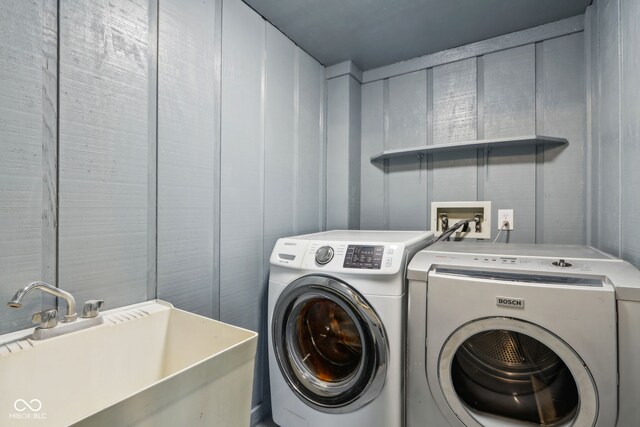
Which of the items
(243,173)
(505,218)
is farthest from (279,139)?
(505,218)

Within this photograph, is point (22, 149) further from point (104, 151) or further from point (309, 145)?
point (309, 145)

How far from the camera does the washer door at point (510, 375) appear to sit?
1.02 meters

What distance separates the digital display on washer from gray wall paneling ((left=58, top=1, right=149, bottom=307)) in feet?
2.66

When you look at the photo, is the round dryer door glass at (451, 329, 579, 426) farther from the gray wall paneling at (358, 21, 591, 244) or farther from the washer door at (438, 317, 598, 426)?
the gray wall paneling at (358, 21, 591, 244)

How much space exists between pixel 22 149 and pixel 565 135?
96.3 inches

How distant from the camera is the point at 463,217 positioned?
198 centimetres

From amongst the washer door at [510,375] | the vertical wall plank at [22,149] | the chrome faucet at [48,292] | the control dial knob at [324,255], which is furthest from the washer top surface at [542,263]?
the vertical wall plank at [22,149]

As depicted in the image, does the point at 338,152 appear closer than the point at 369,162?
Yes

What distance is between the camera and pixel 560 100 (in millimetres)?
1753

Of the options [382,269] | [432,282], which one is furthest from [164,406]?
[432,282]

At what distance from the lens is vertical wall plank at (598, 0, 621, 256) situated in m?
1.28

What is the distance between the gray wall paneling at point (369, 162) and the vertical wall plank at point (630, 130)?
4.26ft

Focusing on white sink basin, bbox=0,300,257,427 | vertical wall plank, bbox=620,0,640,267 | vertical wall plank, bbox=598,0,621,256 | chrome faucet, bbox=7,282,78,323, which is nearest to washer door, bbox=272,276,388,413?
white sink basin, bbox=0,300,257,427

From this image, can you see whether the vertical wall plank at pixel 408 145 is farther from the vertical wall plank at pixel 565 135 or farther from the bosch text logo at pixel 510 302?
the bosch text logo at pixel 510 302
